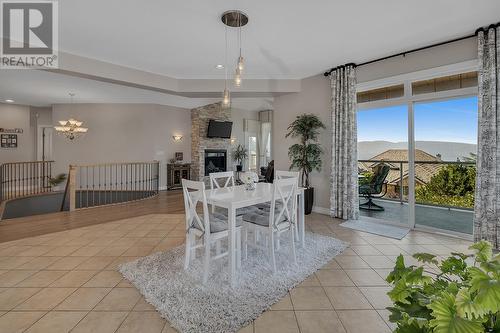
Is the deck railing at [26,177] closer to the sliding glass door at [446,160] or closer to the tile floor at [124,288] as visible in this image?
the tile floor at [124,288]

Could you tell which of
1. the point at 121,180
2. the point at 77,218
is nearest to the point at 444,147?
the point at 77,218

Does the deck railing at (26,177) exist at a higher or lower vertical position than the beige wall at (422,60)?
lower

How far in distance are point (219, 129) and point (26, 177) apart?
668 centimetres

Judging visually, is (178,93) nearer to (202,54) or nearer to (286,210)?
(202,54)

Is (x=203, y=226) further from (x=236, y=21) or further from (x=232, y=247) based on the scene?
(x=236, y=21)

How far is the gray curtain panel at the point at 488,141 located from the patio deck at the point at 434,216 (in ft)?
1.95

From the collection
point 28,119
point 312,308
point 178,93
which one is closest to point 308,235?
point 312,308

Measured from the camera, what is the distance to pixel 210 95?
18.6ft

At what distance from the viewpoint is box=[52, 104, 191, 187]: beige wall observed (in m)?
7.90

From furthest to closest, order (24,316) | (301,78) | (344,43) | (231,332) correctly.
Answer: (301,78), (344,43), (24,316), (231,332)

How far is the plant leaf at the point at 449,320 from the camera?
2.29ft

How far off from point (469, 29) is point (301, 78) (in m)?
2.78

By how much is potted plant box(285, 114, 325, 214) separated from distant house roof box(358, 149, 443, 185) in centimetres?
115

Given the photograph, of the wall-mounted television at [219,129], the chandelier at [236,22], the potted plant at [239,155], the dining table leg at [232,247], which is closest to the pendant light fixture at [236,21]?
the chandelier at [236,22]
